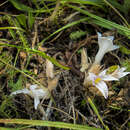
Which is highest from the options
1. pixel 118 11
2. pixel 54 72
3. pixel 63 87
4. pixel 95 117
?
pixel 118 11

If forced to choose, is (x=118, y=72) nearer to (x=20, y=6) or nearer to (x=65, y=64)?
(x=65, y=64)

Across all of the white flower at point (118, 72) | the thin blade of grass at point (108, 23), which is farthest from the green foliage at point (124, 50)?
the white flower at point (118, 72)

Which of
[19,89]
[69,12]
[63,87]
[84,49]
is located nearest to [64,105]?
[63,87]

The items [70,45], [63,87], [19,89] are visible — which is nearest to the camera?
[19,89]

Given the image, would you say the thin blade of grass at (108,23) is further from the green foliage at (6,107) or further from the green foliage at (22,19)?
the green foliage at (6,107)

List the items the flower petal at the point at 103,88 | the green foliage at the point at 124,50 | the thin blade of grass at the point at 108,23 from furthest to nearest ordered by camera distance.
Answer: the green foliage at the point at 124,50, the thin blade of grass at the point at 108,23, the flower petal at the point at 103,88

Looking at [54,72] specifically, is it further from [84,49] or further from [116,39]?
[116,39]

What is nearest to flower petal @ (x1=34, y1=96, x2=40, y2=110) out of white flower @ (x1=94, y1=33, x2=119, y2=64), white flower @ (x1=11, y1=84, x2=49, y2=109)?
white flower @ (x1=11, y1=84, x2=49, y2=109)

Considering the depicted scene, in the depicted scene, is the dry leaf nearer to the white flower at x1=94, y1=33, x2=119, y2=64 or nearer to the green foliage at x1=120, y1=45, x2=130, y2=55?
the white flower at x1=94, y1=33, x2=119, y2=64
